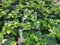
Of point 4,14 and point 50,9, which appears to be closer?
point 4,14

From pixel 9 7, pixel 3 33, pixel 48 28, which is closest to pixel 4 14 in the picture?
pixel 9 7

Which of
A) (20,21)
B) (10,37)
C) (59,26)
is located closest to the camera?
(10,37)

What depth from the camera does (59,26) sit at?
1.87 metres

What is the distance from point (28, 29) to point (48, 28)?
239 millimetres

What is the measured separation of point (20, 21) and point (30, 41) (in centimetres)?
50

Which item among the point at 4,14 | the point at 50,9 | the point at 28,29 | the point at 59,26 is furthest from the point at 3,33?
the point at 50,9

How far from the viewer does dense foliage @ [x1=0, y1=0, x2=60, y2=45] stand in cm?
167

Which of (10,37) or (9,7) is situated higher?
(9,7)

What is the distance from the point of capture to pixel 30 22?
196 centimetres

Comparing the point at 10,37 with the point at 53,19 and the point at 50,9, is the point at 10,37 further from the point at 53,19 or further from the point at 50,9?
the point at 50,9

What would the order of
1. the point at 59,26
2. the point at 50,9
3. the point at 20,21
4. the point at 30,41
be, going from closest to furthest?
the point at 30,41, the point at 59,26, the point at 20,21, the point at 50,9

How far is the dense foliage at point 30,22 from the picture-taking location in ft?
5.49

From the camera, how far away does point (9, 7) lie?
7.58ft

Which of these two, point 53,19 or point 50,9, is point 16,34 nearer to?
point 53,19
